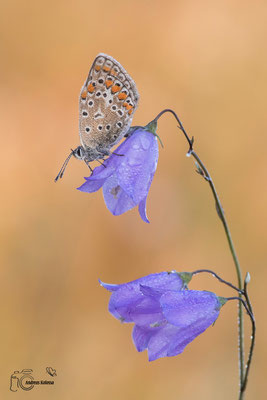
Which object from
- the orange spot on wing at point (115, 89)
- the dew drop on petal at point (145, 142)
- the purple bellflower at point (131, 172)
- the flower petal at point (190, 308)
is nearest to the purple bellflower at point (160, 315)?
the flower petal at point (190, 308)

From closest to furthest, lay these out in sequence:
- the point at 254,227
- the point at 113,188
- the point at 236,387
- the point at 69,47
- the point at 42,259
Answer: the point at 113,188 → the point at 236,387 → the point at 42,259 → the point at 254,227 → the point at 69,47

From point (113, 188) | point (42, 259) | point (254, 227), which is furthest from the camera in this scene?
point (254, 227)

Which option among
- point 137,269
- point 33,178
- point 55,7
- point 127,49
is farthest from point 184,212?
point 55,7

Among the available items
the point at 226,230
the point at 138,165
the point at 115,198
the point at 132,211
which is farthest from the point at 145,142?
the point at 132,211

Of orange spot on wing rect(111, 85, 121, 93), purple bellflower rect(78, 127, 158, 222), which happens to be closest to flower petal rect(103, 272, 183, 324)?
purple bellflower rect(78, 127, 158, 222)

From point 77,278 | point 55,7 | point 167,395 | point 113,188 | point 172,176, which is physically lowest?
point 167,395

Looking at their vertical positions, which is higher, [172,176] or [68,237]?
[172,176]

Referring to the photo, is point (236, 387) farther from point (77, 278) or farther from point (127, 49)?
point (127, 49)
